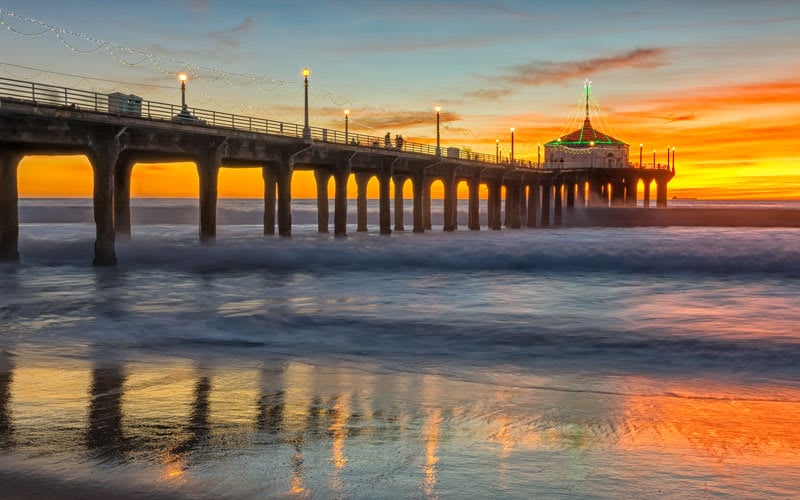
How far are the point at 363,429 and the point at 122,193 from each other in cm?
4059

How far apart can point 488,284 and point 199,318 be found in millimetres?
14008

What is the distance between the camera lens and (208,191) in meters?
39.3

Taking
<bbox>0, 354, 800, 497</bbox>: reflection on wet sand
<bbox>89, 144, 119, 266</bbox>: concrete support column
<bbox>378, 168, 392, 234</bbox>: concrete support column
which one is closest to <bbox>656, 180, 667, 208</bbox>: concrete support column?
<bbox>378, 168, 392, 234</bbox>: concrete support column

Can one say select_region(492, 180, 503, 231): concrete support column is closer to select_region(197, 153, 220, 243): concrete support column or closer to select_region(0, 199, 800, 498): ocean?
select_region(197, 153, 220, 243): concrete support column

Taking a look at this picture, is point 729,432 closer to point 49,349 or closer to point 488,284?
point 49,349

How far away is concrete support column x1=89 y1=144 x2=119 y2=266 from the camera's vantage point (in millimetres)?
31875

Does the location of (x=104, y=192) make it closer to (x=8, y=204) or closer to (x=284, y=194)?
(x=8, y=204)

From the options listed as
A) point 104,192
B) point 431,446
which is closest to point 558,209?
point 104,192

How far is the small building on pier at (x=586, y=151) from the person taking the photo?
12075cm

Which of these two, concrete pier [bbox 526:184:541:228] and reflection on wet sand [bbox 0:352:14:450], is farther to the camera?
concrete pier [bbox 526:184:541:228]

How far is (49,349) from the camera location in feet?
46.5

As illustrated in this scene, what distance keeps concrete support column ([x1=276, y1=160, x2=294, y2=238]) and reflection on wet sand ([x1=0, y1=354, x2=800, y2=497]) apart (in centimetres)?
3386

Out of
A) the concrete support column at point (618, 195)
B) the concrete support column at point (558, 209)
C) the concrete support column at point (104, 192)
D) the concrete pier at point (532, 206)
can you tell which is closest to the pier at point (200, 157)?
the concrete support column at point (104, 192)

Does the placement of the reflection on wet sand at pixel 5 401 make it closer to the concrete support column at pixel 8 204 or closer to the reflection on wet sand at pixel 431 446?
the reflection on wet sand at pixel 431 446
